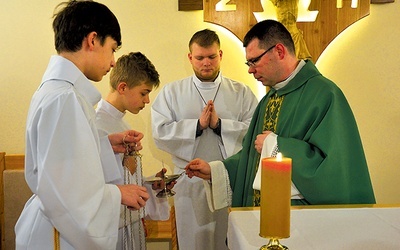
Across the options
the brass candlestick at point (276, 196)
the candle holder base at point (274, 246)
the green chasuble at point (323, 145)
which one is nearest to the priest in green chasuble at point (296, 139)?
the green chasuble at point (323, 145)

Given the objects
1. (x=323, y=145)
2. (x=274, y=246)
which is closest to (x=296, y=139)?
(x=323, y=145)

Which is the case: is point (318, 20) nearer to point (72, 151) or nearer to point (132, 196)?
point (132, 196)

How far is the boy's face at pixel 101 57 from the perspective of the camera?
196 centimetres

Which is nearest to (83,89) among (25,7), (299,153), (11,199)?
(299,153)

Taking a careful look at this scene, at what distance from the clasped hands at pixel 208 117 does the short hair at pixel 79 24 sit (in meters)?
1.81

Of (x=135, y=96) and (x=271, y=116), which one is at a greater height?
(x=135, y=96)

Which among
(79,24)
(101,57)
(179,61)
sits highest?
(79,24)

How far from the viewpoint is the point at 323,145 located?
7.82 ft

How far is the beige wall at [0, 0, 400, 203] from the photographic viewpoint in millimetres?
4539

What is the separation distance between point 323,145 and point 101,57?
1.15 meters

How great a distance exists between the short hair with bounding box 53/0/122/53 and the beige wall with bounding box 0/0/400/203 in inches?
103

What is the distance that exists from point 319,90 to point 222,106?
5.03 ft

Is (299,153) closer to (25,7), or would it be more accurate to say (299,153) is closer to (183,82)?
(183,82)

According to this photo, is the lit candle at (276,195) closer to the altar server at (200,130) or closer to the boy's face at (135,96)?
the boy's face at (135,96)
